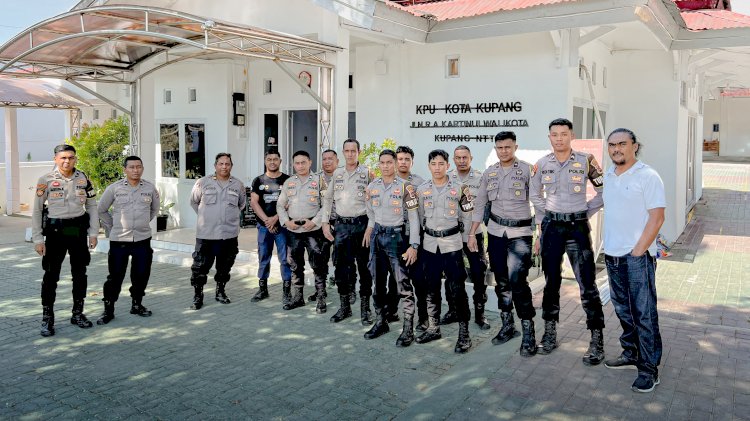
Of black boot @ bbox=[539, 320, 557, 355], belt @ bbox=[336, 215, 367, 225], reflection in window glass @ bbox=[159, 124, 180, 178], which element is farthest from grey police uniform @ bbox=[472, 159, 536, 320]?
reflection in window glass @ bbox=[159, 124, 180, 178]

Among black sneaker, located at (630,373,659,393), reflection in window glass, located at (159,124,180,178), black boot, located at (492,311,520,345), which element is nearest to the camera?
black sneaker, located at (630,373,659,393)

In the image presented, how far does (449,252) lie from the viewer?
18.4ft

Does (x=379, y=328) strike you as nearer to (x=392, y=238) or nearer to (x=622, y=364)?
(x=392, y=238)

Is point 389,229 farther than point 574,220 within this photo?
Yes

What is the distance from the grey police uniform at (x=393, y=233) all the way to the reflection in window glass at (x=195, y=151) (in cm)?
757

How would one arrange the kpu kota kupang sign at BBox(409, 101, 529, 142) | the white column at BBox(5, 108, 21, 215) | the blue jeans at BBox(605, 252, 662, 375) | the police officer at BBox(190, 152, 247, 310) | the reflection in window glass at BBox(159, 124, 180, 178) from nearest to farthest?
1. the blue jeans at BBox(605, 252, 662, 375)
2. the police officer at BBox(190, 152, 247, 310)
3. the kpu kota kupang sign at BBox(409, 101, 529, 142)
4. the reflection in window glass at BBox(159, 124, 180, 178)
5. the white column at BBox(5, 108, 21, 215)

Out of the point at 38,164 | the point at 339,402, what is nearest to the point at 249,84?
the point at 38,164

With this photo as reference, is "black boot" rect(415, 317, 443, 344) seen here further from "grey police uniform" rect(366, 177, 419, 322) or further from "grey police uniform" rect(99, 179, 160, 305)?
"grey police uniform" rect(99, 179, 160, 305)

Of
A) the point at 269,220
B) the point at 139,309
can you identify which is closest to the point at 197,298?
the point at 139,309

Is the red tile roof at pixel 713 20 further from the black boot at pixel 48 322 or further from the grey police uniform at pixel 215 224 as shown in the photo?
the black boot at pixel 48 322

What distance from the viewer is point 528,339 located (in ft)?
17.5

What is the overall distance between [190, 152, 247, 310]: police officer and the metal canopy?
1463 mm

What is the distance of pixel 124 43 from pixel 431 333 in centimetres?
667

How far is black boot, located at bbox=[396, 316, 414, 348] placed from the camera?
577 centimetres
